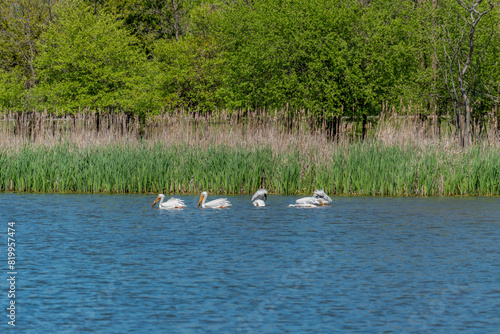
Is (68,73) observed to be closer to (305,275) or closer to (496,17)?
(496,17)

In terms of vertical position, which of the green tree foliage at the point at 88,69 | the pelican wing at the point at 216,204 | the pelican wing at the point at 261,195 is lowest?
the pelican wing at the point at 216,204

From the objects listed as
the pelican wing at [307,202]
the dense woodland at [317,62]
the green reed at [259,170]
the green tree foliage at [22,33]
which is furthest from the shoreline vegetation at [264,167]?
the green tree foliage at [22,33]

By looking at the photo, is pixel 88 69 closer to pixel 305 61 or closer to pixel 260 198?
pixel 305 61

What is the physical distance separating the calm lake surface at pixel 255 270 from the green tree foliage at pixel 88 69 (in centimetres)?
1822

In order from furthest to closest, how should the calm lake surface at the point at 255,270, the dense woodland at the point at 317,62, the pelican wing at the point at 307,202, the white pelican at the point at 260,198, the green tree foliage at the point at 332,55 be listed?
the green tree foliage at the point at 332,55 < the dense woodland at the point at 317,62 < the white pelican at the point at 260,198 < the pelican wing at the point at 307,202 < the calm lake surface at the point at 255,270

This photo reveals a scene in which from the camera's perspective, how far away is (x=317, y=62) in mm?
31062

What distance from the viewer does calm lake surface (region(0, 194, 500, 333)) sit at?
314 inches

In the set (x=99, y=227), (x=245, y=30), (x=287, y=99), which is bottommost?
(x=99, y=227)

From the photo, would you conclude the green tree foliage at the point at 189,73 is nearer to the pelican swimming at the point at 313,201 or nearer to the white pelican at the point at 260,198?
the white pelican at the point at 260,198

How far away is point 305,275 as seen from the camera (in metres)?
10.2

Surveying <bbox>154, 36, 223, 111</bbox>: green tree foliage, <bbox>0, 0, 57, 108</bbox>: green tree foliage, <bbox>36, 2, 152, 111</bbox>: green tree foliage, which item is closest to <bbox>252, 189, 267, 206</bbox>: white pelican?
<bbox>36, 2, 152, 111</bbox>: green tree foliage

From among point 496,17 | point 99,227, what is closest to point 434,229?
point 99,227

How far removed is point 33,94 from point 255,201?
793 inches

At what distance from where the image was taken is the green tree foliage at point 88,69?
115ft
